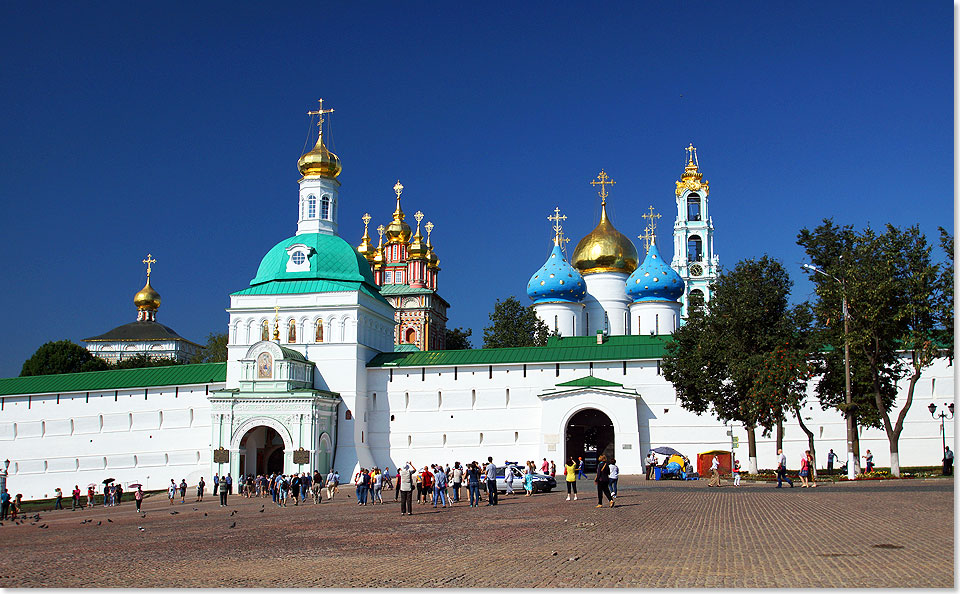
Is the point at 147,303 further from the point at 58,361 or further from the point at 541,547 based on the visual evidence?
the point at 541,547

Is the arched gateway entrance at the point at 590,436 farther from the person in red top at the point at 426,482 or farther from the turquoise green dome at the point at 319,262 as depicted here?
the person in red top at the point at 426,482

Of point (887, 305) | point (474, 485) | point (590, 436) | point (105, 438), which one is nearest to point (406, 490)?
point (474, 485)

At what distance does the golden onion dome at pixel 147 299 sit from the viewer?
3757 inches

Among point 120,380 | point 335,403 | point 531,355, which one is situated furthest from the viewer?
point 120,380

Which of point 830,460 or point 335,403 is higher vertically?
point 335,403

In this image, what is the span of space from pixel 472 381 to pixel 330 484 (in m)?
12.8

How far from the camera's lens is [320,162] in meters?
49.5

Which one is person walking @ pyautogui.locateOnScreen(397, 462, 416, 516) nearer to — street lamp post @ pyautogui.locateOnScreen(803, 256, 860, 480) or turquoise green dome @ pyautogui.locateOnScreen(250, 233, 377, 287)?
street lamp post @ pyautogui.locateOnScreen(803, 256, 860, 480)

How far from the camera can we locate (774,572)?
30.7ft

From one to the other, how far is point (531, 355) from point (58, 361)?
4097 centimetres

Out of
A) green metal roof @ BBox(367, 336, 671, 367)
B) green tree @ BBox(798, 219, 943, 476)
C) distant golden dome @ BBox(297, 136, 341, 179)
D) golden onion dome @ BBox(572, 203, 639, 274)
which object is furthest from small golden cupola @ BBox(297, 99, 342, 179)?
green tree @ BBox(798, 219, 943, 476)

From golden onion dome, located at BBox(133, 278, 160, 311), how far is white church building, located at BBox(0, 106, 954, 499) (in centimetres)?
4696

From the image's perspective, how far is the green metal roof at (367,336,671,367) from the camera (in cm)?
4344

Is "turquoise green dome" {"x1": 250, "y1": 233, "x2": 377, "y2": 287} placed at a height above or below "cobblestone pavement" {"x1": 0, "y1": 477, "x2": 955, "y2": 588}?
above
